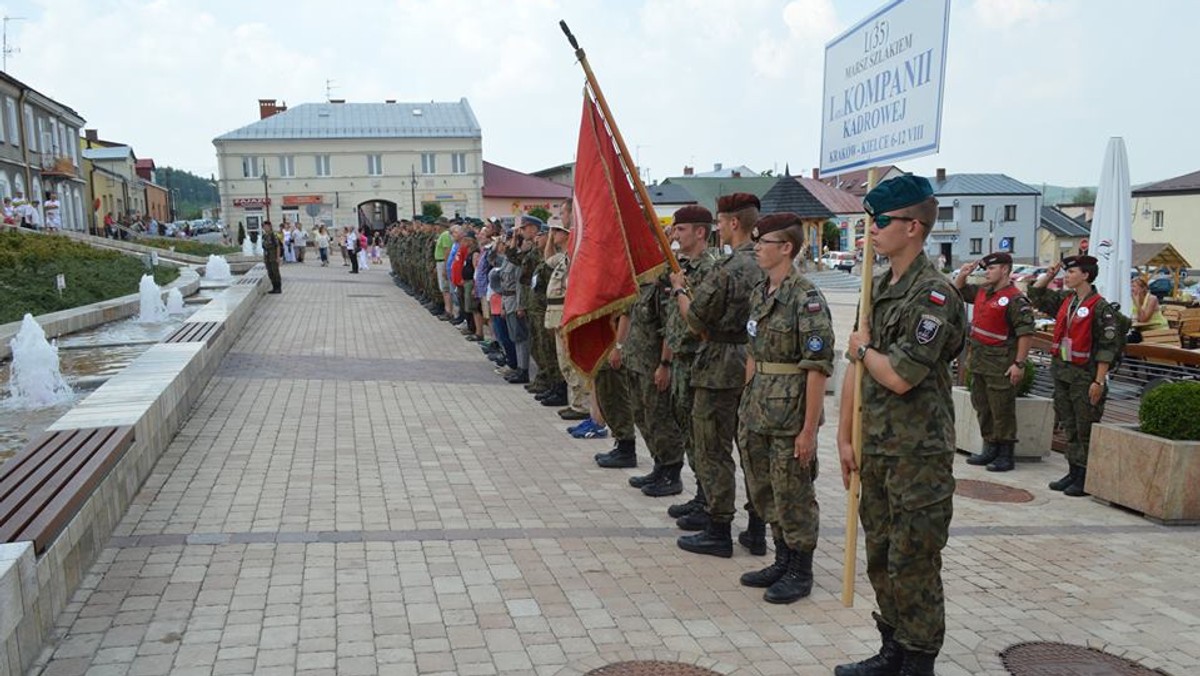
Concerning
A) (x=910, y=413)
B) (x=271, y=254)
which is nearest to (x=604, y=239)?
(x=910, y=413)

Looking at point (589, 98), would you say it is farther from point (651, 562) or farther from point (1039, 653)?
point (1039, 653)

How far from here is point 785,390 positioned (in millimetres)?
4660

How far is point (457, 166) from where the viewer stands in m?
65.4

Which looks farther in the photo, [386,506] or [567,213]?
[567,213]

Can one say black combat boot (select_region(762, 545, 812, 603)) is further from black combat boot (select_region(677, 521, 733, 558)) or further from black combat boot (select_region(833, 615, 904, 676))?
black combat boot (select_region(833, 615, 904, 676))

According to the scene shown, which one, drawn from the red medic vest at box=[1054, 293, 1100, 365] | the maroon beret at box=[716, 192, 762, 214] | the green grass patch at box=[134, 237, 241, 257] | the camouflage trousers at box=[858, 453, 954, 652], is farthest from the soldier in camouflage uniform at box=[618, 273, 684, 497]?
the green grass patch at box=[134, 237, 241, 257]

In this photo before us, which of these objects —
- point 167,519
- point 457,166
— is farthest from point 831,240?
point 167,519

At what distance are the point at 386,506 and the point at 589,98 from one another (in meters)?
3.08

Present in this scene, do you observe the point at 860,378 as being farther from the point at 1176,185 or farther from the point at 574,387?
the point at 1176,185

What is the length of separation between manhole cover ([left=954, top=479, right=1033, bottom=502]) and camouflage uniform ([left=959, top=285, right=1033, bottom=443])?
0.76 m

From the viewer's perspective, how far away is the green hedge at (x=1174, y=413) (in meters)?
6.60

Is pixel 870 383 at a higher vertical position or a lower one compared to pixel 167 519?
higher

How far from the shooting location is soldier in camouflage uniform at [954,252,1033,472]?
804 centimetres

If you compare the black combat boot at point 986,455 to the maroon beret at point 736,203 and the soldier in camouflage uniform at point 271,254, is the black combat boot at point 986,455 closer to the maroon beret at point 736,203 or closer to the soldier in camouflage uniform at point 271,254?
the maroon beret at point 736,203
